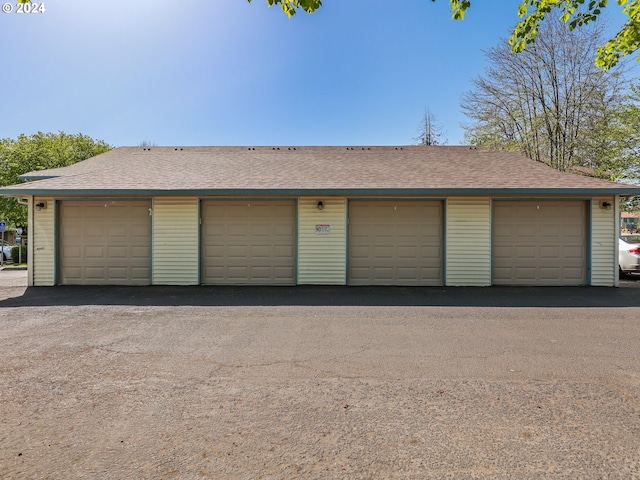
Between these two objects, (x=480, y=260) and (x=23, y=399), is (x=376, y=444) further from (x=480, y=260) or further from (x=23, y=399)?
(x=480, y=260)

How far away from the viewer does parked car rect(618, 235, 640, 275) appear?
35.6ft

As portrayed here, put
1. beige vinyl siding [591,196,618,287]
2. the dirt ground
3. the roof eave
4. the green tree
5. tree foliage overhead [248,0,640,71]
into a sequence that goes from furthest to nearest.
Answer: the green tree
beige vinyl siding [591,196,618,287]
the roof eave
tree foliage overhead [248,0,640,71]
the dirt ground

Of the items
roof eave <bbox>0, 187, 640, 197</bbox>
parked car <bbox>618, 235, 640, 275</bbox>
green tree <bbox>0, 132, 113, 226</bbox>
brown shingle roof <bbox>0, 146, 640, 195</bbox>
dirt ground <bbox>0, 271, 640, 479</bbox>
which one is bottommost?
dirt ground <bbox>0, 271, 640, 479</bbox>

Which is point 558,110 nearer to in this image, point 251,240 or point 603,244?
point 603,244

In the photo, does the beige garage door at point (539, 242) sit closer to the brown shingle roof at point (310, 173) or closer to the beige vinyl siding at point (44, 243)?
the brown shingle roof at point (310, 173)

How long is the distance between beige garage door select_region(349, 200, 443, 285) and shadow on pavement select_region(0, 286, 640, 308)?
1.76 feet

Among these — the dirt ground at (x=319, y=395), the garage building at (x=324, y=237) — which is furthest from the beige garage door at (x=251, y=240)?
the dirt ground at (x=319, y=395)

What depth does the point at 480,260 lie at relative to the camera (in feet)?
31.3

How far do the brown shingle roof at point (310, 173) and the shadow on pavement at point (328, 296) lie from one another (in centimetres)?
232

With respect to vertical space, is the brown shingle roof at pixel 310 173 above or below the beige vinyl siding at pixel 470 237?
above

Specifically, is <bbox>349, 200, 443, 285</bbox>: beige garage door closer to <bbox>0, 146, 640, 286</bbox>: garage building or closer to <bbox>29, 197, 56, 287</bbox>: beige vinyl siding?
<bbox>0, 146, 640, 286</bbox>: garage building

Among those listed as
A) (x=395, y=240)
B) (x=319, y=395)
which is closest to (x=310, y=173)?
(x=395, y=240)

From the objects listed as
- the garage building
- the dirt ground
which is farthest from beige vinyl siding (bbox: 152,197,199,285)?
the dirt ground

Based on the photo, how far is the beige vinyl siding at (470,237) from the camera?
375 inches
